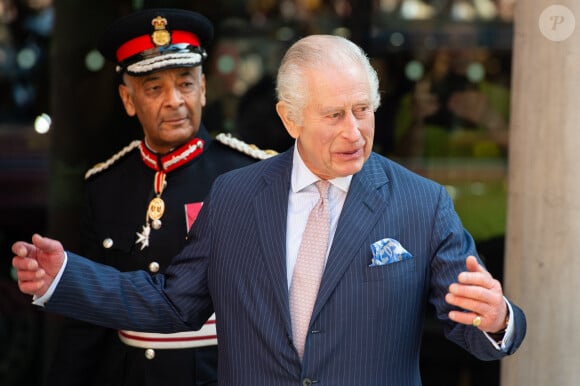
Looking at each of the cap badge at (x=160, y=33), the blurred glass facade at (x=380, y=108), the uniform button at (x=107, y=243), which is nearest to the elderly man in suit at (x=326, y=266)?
the uniform button at (x=107, y=243)

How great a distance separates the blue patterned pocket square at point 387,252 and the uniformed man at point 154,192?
88 centimetres

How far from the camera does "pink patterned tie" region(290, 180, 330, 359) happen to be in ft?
8.11

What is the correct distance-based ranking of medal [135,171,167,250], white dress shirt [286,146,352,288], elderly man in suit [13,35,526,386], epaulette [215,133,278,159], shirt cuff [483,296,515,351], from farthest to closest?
epaulette [215,133,278,159], medal [135,171,167,250], white dress shirt [286,146,352,288], elderly man in suit [13,35,526,386], shirt cuff [483,296,515,351]

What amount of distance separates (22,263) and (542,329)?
1.57 metres

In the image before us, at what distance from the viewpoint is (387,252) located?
8.04 ft

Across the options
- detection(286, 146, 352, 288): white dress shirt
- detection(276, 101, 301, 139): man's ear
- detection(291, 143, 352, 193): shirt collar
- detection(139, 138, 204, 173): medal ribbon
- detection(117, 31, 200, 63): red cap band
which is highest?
detection(117, 31, 200, 63): red cap band

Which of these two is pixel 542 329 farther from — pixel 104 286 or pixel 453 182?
pixel 453 182

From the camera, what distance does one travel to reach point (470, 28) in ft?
16.1

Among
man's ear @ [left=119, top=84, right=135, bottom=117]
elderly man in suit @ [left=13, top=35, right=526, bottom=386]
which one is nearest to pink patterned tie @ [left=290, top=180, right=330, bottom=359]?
elderly man in suit @ [left=13, top=35, right=526, bottom=386]

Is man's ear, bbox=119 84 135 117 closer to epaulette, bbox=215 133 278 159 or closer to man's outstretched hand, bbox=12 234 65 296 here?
epaulette, bbox=215 133 278 159

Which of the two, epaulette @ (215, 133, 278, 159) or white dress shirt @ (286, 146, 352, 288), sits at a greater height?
epaulette @ (215, 133, 278, 159)

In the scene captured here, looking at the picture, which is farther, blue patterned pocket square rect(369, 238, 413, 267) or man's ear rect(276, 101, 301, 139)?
man's ear rect(276, 101, 301, 139)

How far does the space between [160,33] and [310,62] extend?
936 millimetres

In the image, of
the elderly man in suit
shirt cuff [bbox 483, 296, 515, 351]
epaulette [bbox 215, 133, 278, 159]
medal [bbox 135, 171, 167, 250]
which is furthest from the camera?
epaulette [bbox 215, 133, 278, 159]
